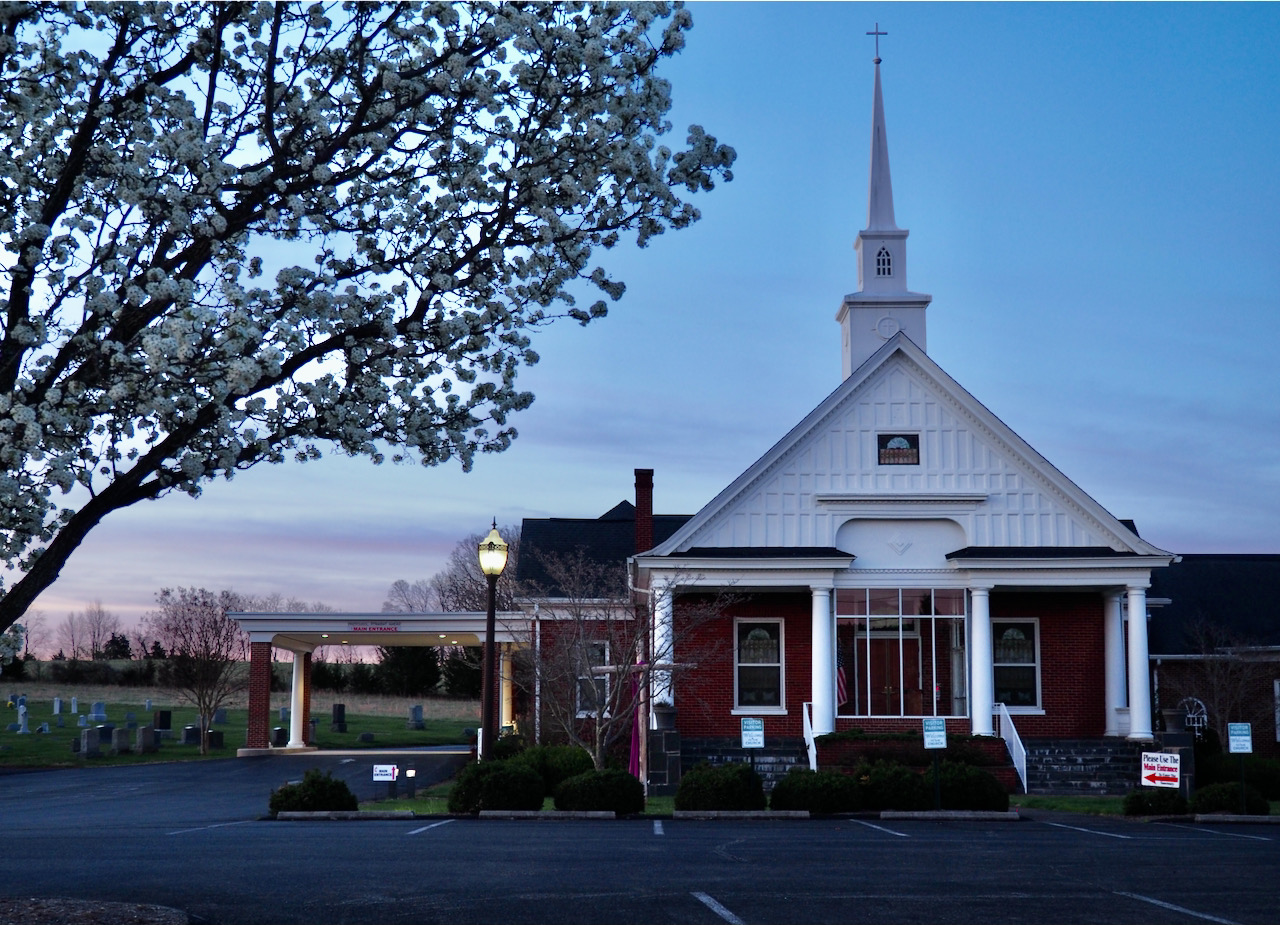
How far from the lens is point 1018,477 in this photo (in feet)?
97.8

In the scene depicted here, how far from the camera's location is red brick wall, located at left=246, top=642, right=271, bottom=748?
40.4 m

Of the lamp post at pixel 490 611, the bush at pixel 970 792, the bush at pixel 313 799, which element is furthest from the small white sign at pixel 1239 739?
the bush at pixel 313 799

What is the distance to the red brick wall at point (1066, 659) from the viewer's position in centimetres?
2992

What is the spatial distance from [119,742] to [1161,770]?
33797 millimetres

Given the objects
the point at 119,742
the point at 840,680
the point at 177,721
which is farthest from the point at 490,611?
the point at 177,721

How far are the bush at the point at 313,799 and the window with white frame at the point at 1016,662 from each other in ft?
51.6

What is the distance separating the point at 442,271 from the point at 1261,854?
39.1ft

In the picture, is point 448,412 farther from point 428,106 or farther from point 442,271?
point 428,106

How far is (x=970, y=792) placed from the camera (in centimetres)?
2200

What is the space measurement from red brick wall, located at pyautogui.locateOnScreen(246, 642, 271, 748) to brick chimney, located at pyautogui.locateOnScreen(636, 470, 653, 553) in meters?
14.2

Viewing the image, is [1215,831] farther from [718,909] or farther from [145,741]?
[145,741]

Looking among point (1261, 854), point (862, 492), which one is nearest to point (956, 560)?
point (862, 492)

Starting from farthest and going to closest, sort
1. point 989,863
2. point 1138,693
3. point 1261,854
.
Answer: point 1138,693 < point 1261,854 < point 989,863

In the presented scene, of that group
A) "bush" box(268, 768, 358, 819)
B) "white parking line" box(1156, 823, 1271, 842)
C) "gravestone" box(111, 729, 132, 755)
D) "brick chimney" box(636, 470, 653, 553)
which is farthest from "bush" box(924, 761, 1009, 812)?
"gravestone" box(111, 729, 132, 755)
